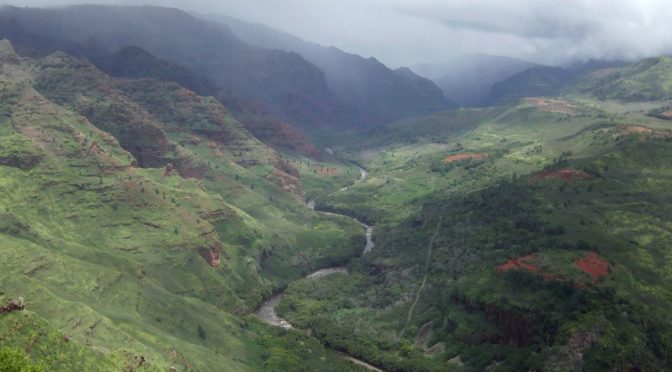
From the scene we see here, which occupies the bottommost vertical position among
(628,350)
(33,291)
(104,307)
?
(104,307)

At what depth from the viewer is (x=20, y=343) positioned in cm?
11819

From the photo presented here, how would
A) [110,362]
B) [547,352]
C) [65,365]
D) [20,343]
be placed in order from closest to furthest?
[20,343] → [65,365] → [110,362] → [547,352]

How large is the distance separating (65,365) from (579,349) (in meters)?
137

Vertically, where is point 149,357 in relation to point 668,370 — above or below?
below

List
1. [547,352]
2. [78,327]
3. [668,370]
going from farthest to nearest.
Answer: [547,352]
[668,370]
[78,327]

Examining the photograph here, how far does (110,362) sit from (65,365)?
17.2m

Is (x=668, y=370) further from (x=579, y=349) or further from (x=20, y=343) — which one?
(x=20, y=343)

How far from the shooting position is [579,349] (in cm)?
18538

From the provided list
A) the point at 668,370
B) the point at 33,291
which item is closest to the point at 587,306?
the point at 668,370

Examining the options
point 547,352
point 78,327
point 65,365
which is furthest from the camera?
point 547,352

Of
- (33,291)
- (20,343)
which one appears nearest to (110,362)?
(20,343)

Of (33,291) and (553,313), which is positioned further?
(553,313)

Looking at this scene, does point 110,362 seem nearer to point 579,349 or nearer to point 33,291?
point 33,291

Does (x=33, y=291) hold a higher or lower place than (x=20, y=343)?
lower
